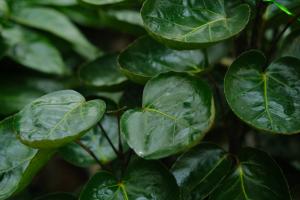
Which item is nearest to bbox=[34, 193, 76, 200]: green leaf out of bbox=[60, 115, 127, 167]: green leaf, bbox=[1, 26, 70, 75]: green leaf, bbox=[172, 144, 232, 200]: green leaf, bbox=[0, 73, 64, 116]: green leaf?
bbox=[60, 115, 127, 167]: green leaf

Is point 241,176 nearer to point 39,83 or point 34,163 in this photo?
point 34,163

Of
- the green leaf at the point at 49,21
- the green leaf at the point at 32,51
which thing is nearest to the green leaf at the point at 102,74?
the green leaf at the point at 32,51

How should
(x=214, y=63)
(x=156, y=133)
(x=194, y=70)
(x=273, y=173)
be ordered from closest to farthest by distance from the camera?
1. (x=156, y=133)
2. (x=273, y=173)
3. (x=194, y=70)
4. (x=214, y=63)

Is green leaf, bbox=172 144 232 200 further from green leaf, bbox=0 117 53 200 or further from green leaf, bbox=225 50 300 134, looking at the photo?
green leaf, bbox=0 117 53 200

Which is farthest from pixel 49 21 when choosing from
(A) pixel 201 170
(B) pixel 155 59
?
(A) pixel 201 170

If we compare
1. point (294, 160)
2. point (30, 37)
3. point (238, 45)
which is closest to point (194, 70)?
point (238, 45)

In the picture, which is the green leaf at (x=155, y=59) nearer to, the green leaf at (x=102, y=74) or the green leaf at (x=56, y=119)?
the green leaf at (x=102, y=74)

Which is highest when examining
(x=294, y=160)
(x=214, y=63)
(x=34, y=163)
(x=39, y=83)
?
(x=34, y=163)
